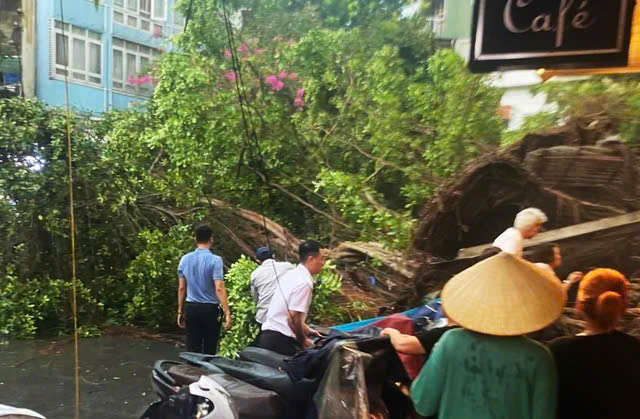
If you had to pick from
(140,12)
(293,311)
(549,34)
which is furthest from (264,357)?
(140,12)

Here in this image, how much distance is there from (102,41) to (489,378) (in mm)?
Result: 8178

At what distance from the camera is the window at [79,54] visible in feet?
29.9

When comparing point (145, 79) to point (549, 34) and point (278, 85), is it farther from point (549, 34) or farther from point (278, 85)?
point (549, 34)

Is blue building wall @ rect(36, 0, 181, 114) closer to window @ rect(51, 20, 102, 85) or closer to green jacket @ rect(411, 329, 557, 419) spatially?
window @ rect(51, 20, 102, 85)

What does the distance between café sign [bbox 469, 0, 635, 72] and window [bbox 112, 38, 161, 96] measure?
252 inches

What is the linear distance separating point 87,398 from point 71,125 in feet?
13.0

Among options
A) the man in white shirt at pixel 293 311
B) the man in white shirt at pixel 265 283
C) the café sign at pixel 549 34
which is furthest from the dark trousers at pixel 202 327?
the café sign at pixel 549 34

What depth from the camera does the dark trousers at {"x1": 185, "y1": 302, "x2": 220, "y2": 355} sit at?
6.20 m

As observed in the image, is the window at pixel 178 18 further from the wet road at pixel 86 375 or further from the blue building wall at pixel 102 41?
the wet road at pixel 86 375

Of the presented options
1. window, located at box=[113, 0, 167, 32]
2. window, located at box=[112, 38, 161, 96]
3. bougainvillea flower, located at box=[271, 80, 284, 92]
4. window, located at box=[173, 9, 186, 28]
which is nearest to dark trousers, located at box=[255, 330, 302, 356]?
bougainvillea flower, located at box=[271, 80, 284, 92]

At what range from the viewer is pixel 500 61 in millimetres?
4043

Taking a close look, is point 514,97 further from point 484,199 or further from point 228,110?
point 228,110

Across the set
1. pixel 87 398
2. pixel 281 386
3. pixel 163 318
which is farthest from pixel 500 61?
pixel 163 318

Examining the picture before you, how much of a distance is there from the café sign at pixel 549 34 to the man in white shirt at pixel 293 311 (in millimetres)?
1711
